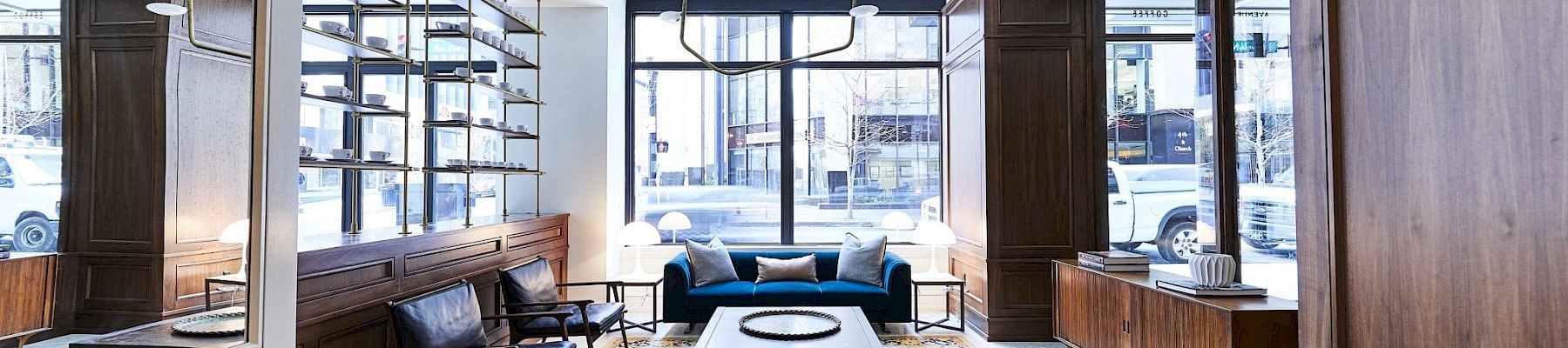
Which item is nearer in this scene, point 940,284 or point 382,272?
point 382,272

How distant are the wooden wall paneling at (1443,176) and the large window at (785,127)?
5.03 meters

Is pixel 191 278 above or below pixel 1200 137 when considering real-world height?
below

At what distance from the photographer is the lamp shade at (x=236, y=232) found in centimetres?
219

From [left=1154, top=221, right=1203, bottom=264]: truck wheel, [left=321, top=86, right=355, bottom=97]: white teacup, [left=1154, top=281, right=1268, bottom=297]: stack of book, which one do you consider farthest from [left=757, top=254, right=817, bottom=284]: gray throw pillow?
[left=321, top=86, right=355, bottom=97]: white teacup

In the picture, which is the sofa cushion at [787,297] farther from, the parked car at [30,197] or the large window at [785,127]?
the parked car at [30,197]

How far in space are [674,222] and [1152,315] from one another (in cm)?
370

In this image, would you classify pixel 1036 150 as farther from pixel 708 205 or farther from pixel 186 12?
pixel 186 12

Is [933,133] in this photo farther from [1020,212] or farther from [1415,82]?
[1415,82]

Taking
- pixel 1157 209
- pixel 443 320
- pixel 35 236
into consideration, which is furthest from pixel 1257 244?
pixel 35 236

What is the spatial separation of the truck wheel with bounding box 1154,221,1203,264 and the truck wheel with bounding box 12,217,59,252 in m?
4.48

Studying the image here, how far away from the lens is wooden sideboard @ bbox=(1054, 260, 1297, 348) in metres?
2.91

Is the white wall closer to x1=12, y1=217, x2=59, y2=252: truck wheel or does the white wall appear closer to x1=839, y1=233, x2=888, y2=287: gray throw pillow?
x1=839, y1=233, x2=888, y2=287: gray throw pillow

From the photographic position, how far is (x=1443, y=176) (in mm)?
1093

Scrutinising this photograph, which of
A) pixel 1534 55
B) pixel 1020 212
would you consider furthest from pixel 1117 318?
pixel 1534 55
